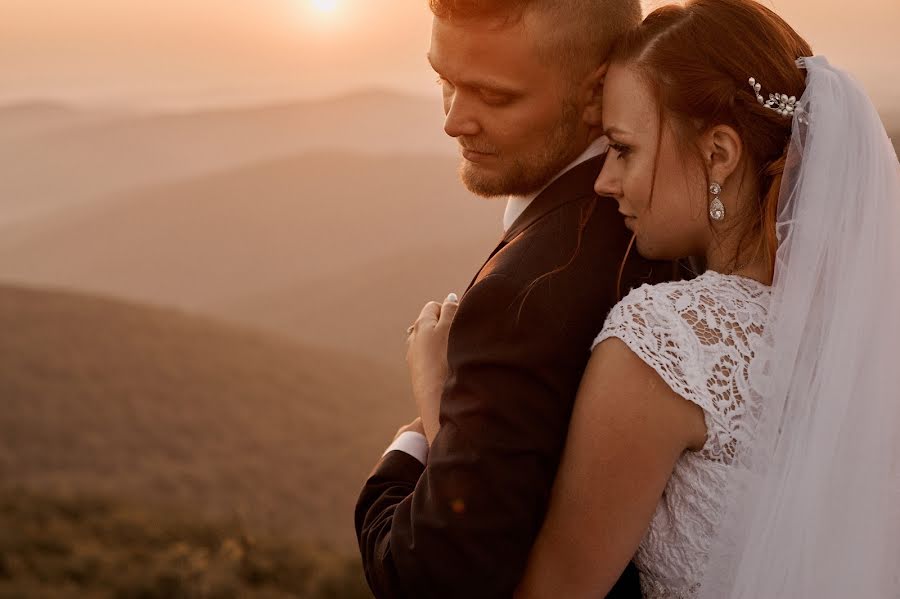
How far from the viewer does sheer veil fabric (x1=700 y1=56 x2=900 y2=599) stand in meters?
1.99

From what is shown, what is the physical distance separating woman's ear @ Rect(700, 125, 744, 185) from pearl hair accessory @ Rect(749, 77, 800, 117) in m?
0.11

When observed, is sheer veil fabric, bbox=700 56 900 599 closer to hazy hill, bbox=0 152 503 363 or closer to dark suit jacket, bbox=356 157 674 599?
dark suit jacket, bbox=356 157 674 599

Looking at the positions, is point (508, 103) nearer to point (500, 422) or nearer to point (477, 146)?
point (477, 146)

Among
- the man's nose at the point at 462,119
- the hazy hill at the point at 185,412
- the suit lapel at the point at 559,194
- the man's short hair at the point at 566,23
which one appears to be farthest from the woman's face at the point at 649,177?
the hazy hill at the point at 185,412

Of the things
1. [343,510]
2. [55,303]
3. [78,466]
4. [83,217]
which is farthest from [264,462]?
[83,217]

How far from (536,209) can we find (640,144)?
342mm

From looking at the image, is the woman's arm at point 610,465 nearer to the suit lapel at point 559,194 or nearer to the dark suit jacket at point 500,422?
the dark suit jacket at point 500,422

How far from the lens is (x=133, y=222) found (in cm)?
6109

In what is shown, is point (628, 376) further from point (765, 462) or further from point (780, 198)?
point (780, 198)

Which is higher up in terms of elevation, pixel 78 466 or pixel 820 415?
pixel 820 415

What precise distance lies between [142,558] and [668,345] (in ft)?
22.3

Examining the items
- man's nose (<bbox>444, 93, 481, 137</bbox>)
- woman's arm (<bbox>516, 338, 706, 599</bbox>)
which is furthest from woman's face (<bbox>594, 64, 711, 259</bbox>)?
man's nose (<bbox>444, 93, 481, 137</bbox>)

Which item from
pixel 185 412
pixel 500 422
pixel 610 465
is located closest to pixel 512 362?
pixel 500 422

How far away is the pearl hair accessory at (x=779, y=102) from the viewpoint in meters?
2.05
